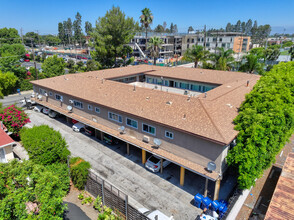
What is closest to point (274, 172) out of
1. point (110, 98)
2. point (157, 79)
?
point (110, 98)

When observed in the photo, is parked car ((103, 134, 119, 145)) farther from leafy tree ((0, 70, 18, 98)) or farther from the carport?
leafy tree ((0, 70, 18, 98))

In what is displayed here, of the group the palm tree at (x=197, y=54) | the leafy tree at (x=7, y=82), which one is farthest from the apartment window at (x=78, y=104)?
the palm tree at (x=197, y=54)

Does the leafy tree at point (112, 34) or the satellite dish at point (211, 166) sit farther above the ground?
the leafy tree at point (112, 34)

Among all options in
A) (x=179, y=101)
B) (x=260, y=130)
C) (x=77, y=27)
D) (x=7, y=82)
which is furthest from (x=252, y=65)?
(x=77, y=27)

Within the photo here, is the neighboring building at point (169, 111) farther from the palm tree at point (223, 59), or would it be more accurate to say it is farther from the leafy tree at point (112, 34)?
the leafy tree at point (112, 34)

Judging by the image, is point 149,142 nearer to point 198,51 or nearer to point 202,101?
point 202,101

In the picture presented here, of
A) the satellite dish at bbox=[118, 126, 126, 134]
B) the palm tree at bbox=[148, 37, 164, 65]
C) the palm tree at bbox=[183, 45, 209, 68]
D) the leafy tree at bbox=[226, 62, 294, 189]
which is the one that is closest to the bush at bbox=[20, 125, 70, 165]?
the satellite dish at bbox=[118, 126, 126, 134]
